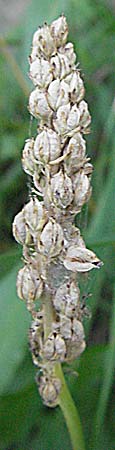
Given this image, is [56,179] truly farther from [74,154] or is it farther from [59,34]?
[59,34]

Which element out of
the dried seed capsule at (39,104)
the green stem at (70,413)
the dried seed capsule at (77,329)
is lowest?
the green stem at (70,413)

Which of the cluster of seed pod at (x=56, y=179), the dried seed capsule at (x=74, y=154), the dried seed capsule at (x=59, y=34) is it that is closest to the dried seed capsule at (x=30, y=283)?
the cluster of seed pod at (x=56, y=179)

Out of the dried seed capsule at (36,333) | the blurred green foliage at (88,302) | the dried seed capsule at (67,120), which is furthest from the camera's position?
the blurred green foliage at (88,302)

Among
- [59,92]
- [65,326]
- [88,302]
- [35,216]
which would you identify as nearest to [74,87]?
[59,92]

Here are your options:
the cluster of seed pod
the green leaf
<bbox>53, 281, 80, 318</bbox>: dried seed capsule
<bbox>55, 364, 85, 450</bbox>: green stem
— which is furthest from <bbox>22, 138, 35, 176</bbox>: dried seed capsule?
the green leaf

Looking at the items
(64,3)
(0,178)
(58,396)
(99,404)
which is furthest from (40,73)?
(0,178)

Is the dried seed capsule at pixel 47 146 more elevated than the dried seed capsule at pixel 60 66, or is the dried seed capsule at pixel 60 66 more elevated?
the dried seed capsule at pixel 60 66

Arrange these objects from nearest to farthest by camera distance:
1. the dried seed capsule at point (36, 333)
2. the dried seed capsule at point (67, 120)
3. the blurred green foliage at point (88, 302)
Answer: the dried seed capsule at point (67, 120)
the dried seed capsule at point (36, 333)
the blurred green foliage at point (88, 302)

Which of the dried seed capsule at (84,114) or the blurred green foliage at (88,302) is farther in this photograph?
the blurred green foliage at (88,302)

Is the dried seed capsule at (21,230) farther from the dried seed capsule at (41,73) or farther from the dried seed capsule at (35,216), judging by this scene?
the dried seed capsule at (41,73)
